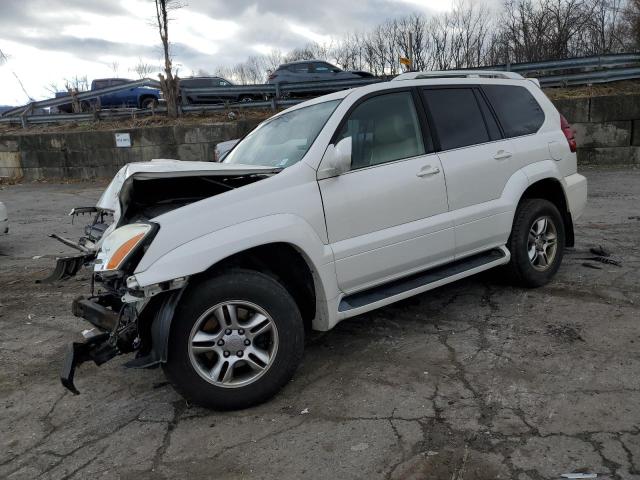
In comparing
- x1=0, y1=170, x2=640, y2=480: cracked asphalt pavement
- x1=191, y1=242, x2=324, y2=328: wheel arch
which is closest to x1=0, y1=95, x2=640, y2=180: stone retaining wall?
x1=0, y1=170, x2=640, y2=480: cracked asphalt pavement

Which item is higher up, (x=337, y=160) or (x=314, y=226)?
(x=337, y=160)

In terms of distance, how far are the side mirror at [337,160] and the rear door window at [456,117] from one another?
101cm

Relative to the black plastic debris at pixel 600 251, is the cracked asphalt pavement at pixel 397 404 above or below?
below

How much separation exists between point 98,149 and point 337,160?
47.8 ft

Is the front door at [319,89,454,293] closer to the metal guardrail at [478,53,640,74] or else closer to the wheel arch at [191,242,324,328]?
the wheel arch at [191,242,324,328]

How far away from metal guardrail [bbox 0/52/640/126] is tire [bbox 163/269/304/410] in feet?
36.6

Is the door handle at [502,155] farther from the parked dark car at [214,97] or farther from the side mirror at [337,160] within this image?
the parked dark car at [214,97]

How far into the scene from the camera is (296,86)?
16.8 metres

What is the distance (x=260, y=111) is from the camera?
54.5 feet

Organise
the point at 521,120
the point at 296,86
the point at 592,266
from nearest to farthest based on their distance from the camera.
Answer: the point at 521,120 < the point at 592,266 < the point at 296,86

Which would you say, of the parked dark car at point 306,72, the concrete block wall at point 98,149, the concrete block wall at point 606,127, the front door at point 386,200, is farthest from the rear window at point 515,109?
the parked dark car at point 306,72

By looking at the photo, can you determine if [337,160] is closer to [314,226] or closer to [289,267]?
[314,226]

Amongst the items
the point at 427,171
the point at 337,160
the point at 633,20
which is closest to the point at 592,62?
the point at 427,171

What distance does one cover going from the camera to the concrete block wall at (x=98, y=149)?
Result: 1530 centimetres
